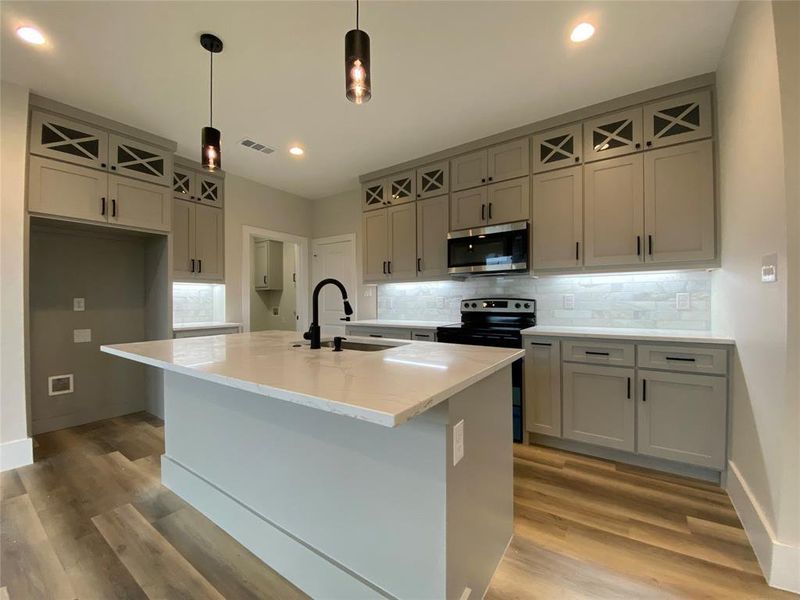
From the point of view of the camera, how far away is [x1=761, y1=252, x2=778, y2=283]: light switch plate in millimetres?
1471

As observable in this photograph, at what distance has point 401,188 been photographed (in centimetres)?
388

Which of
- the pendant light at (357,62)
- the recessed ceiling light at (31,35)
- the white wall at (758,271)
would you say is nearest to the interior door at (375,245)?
the pendant light at (357,62)

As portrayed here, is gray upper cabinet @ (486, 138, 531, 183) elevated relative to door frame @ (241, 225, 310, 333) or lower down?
elevated

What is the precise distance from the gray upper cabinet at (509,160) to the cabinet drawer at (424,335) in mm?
1573

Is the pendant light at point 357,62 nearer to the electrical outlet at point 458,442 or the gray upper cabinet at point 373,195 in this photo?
the electrical outlet at point 458,442

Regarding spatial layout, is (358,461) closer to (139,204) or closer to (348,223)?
(139,204)

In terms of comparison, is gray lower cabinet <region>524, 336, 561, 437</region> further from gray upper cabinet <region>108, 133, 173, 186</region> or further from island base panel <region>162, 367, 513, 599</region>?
gray upper cabinet <region>108, 133, 173, 186</region>

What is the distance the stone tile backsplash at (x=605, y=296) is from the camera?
8.63 ft

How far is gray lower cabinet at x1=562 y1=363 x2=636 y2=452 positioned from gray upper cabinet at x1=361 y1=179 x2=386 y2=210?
8.85 feet

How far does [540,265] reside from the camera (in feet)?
9.71

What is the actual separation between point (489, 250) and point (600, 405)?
1563mm

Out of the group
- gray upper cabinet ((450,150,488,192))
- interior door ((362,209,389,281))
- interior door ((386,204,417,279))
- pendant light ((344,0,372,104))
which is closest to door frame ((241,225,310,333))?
interior door ((362,209,389,281))

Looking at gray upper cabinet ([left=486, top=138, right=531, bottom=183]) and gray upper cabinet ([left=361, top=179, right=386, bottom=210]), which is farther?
gray upper cabinet ([left=361, top=179, right=386, bottom=210])

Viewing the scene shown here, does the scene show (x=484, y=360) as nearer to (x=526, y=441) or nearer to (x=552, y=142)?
(x=526, y=441)
